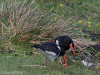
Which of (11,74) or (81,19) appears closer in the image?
(11,74)

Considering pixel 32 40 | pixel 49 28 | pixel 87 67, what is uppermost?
pixel 49 28

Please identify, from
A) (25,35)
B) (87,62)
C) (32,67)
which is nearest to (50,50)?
(32,67)

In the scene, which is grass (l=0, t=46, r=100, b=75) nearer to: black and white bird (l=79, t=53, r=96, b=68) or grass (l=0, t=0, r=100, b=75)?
grass (l=0, t=0, r=100, b=75)

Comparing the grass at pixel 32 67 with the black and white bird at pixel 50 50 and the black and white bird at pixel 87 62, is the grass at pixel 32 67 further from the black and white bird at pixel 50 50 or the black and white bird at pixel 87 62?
the black and white bird at pixel 50 50

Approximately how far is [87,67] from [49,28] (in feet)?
6.26

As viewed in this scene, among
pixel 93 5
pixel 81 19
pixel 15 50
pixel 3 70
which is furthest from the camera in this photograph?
pixel 93 5

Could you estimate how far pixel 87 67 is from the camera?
5066 mm

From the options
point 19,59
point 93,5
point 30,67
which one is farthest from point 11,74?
point 93,5

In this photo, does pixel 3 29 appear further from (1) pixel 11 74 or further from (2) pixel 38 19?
(1) pixel 11 74

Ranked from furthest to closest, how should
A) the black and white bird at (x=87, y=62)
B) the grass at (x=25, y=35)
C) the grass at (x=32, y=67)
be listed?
the black and white bird at (x=87, y=62) → the grass at (x=25, y=35) → the grass at (x=32, y=67)

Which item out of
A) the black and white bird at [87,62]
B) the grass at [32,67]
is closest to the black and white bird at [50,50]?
the grass at [32,67]

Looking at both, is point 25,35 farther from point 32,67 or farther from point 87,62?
point 87,62

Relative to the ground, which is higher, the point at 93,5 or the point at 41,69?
the point at 93,5

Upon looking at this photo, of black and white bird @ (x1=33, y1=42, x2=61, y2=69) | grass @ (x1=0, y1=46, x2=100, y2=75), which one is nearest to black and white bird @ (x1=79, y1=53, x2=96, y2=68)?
grass @ (x1=0, y1=46, x2=100, y2=75)
